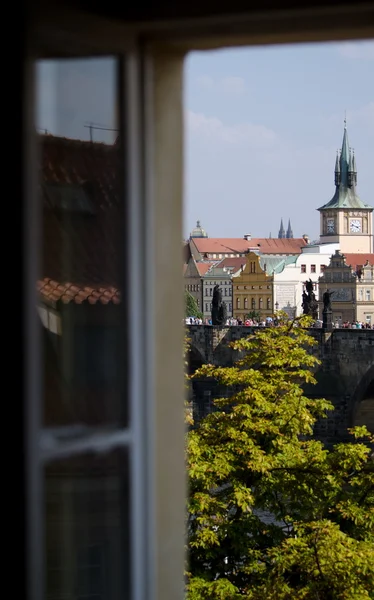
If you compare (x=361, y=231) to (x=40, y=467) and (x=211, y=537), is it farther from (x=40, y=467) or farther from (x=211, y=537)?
(x=40, y=467)

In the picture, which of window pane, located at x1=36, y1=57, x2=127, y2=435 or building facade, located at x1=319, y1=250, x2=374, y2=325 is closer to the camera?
window pane, located at x1=36, y1=57, x2=127, y2=435

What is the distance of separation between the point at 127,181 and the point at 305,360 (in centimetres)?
846

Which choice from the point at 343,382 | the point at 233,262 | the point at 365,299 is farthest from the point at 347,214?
the point at 343,382

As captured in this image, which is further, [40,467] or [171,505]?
[171,505]

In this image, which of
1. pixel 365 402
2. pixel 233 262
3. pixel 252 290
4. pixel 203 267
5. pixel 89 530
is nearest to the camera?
pixel 89 530

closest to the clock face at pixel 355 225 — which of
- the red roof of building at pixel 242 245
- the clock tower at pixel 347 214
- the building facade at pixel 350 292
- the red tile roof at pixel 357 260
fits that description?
the clock tower at pixel 347 214

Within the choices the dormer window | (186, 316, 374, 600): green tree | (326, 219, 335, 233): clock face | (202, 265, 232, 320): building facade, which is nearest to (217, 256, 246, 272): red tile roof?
(202, 265, 232, 320): building facade

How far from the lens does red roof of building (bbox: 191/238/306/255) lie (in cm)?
8862

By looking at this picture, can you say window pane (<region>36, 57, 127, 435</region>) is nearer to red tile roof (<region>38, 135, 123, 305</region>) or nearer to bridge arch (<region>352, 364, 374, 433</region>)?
red tile roof (<region>38, 135, 123, 305</region>)

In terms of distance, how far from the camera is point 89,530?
1.37 meters

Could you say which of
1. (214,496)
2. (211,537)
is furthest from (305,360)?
(211,537)

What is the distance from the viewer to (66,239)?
136 centimetres

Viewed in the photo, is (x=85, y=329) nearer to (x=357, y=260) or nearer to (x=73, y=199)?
(x=73, y=199)

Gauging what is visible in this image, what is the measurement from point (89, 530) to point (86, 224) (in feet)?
1.22
